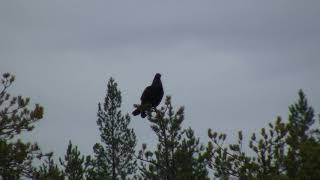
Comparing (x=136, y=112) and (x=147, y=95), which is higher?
(x=147, y=95)

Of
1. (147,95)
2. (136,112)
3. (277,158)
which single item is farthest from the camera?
(147,95)

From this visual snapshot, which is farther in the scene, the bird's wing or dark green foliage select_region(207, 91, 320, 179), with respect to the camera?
the bird's wing

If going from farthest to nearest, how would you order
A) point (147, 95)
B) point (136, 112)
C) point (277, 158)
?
point (147, 95)
point (136, 112)
point (277, 158)

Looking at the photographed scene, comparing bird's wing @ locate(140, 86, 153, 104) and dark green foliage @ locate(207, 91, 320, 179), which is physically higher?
bird's wing @ locate(140, 86, 153, 104)

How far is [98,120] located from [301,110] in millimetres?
13051

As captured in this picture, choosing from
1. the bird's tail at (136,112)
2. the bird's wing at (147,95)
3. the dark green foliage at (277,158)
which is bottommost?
the dark green foliage at (277,158)

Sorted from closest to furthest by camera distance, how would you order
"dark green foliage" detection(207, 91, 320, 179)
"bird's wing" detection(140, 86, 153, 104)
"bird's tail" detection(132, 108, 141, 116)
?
"dark green foliage" detection(207, 91, 320, 179), "bird's tail" detection(132, 108, 141, 116), "bird's wing" detection(140, 86, 153, 104)

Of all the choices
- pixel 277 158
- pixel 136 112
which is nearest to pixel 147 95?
pixel 136 112

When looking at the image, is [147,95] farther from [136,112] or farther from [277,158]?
[277,158]

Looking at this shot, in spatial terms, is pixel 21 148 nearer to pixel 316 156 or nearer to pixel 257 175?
pixel 257 175

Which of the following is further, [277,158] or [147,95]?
[147,95]

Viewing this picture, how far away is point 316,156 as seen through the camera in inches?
312

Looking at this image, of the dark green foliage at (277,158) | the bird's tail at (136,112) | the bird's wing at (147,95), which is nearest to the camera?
the dark green foliage at (277,158)

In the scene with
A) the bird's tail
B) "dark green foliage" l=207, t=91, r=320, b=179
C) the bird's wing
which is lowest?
"dark green foliage" l=207, t=91, r=320, b=179
